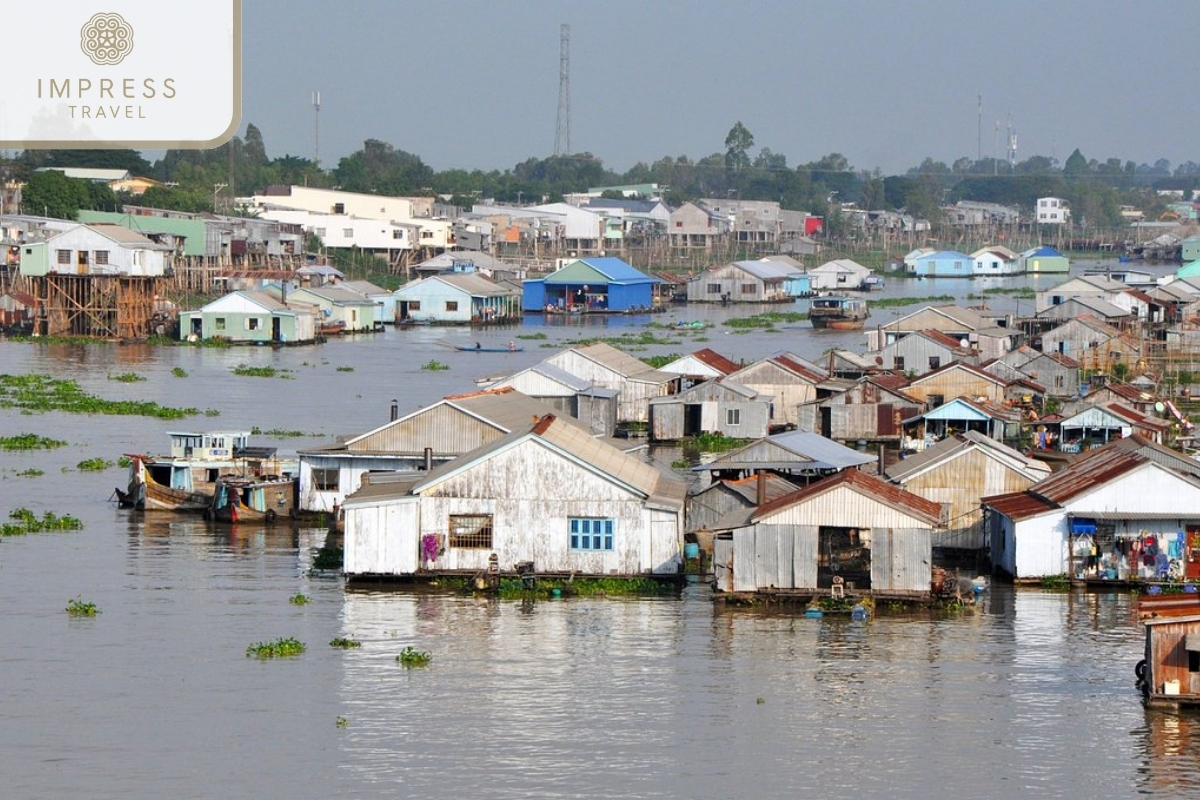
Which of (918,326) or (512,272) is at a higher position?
(512,272)

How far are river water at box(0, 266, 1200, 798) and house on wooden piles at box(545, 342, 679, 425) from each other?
41.8 ft

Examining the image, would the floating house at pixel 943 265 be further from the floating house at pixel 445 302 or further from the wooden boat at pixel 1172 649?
the wooden boat at pixel 1172 649

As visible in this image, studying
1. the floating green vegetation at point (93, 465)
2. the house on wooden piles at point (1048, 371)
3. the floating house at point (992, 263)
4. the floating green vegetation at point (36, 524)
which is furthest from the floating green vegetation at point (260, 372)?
the floating house at point (992, 263)

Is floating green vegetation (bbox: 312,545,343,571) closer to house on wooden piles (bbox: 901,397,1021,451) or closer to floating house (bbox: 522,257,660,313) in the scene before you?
house on wooden piles (bbox: 901,397,1021,451)

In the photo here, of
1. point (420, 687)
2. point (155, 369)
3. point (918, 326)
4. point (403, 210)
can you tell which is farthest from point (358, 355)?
point (403, 210)

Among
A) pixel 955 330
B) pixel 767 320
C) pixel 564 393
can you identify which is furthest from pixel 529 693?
pixel 767 320

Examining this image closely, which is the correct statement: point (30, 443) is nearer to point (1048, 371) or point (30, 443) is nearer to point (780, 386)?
point (780, 386)

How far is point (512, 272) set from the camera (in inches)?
3455

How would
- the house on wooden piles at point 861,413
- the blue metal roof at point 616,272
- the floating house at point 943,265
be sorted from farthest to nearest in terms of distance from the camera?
the floating house at point 943,265 < the blue metal roof at point 616,272 < the house on wooden piles at point 861,413

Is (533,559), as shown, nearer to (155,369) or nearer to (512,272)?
(155,369)

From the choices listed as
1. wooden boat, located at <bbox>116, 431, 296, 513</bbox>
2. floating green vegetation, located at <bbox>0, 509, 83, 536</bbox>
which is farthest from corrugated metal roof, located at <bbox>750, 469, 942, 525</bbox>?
floating green vegetation, located at <bbox>0, 509, 83, 536</bbox>

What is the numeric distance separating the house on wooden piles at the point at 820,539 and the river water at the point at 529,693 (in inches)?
17.3

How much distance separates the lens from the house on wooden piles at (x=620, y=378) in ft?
120

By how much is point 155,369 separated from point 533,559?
30081 millimetres
